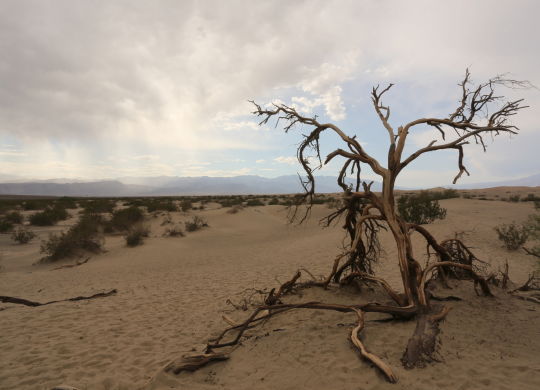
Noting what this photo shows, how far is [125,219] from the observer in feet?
57.9

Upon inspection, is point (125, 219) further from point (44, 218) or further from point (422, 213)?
point (422, 213)

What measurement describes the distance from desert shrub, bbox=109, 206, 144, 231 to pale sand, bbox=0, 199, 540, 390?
7.13m

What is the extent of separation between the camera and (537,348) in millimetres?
3486

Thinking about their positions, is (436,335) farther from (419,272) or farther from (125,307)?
(125,307)

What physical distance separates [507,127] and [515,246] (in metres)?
7.95

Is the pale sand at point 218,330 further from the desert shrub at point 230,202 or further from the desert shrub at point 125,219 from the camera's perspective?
the desert shrub at point 230,202

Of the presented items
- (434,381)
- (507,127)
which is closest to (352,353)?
(434,381)

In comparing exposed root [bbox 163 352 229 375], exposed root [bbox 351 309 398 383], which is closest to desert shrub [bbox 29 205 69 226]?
exposed root [bbox 163 352 229 375]

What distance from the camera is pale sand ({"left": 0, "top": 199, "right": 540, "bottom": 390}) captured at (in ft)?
10.5

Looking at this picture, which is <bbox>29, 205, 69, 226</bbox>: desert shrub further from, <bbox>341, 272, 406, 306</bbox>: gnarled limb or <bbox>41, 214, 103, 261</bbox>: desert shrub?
<bbox>341, 272, 406, 306</bbox>: gnarled limb

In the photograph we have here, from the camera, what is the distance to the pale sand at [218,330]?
10.5 ft

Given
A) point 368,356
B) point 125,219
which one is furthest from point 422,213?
point 125,219

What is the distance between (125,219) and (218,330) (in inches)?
578

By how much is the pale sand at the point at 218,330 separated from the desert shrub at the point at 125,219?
7.13 metres
